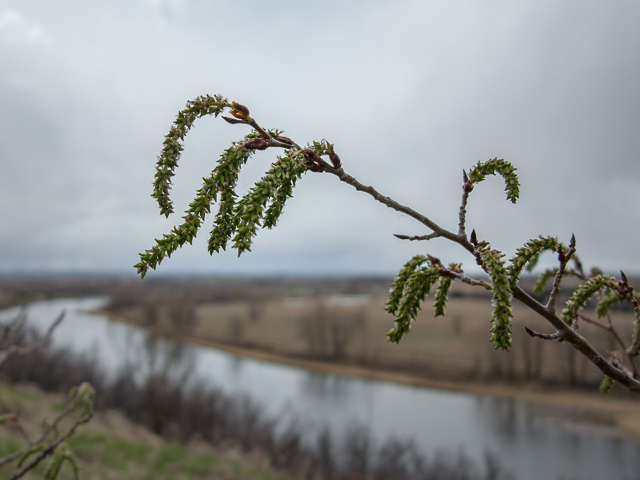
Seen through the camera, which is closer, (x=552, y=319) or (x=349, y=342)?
(x=552, y=319)

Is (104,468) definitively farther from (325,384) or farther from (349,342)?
(349,342)

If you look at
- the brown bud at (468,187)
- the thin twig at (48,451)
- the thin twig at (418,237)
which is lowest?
the thin twig at (48,451)

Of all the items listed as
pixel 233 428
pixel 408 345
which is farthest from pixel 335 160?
pixel 408 345

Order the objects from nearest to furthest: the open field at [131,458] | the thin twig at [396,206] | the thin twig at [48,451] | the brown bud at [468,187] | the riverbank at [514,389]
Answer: the thin twig at [396,206]
the brown bud at [468,187]
the thin twig at [48,451]
the open field at [131,458]
the riverbank at [514,389]

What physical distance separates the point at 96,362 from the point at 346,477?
657 inches

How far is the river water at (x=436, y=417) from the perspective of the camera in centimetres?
1709

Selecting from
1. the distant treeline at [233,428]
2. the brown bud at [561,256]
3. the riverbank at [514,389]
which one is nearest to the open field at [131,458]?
the distant treeline at [233,428]

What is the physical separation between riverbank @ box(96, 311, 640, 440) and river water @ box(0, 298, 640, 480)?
68 cm

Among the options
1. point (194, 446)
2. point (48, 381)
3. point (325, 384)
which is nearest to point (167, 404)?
point (194, 446)

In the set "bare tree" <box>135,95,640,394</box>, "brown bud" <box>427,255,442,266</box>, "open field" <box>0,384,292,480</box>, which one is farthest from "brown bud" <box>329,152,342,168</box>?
"open field" <box>0,384,292,480</box>

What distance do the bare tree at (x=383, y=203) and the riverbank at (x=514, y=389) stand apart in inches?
979

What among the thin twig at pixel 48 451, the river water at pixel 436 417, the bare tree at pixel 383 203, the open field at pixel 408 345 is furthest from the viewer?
the open field at pixel 408 345

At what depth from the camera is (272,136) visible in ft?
3.98

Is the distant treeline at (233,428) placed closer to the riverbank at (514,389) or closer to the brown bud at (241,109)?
the riverbank at (514,389)
